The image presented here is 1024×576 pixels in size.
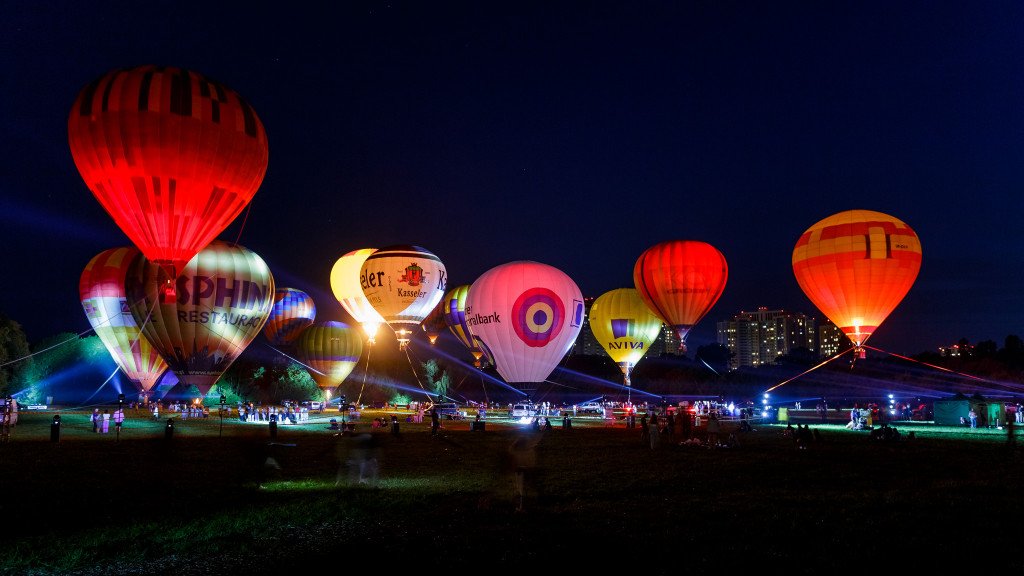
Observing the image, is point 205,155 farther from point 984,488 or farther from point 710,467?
point 984,488

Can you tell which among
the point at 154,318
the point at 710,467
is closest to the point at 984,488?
the point at 710,467

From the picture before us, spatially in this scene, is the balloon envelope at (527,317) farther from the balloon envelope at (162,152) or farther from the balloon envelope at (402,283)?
the balloon envelope at (162,152)

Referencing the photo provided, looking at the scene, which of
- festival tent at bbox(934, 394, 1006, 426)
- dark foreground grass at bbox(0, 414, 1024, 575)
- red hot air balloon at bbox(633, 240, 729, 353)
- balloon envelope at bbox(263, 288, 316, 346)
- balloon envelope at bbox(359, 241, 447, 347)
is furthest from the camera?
balloon envelope at bbox(263, 288, 316, 346)

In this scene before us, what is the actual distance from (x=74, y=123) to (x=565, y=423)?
20811 millimetres

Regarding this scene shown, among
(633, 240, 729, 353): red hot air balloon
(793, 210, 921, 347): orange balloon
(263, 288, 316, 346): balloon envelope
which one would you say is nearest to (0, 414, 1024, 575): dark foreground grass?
(793, 210, 921, 347): orange balloon

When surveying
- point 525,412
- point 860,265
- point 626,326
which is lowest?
point 525,412

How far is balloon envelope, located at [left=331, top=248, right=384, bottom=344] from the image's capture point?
148 ft

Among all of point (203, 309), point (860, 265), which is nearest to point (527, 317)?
point (203, 309)

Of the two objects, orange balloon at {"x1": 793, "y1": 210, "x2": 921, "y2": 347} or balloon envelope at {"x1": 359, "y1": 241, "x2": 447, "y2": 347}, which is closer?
orange balloon at {"x1": 793, "y1": 210, "x2": 921, "y2": 347}

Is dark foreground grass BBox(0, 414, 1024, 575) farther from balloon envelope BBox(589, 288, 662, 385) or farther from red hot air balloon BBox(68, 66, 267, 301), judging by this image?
balloon envelope BBox(589, 288, 662, 385)

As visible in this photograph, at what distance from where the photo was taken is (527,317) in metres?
30.4

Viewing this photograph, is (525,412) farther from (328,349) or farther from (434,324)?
(434,324)

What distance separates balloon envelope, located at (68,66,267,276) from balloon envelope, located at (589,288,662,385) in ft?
82.3

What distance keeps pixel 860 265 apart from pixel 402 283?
77.5 feet
